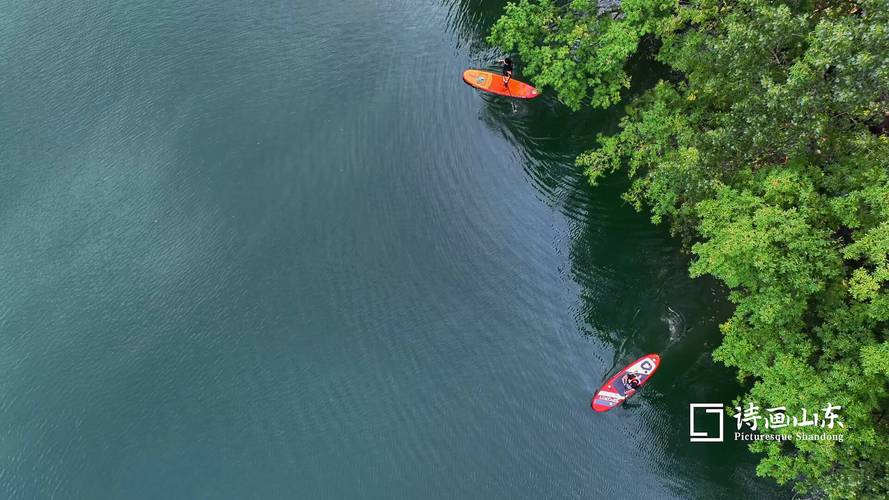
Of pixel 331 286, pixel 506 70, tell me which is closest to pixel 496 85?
pixel 506 70

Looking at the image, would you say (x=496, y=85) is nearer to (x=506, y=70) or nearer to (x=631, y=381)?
(x=506, y=70)

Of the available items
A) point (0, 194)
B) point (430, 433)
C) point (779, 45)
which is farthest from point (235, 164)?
point (779, 45)

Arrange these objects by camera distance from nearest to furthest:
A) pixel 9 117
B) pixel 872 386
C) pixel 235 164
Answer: pixel 872 386, pixel 235 164, pixel 9 117

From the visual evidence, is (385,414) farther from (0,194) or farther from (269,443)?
(0,194)

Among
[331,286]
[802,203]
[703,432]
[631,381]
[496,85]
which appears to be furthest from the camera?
[496,85]

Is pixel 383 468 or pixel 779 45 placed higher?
pixel 779 45
